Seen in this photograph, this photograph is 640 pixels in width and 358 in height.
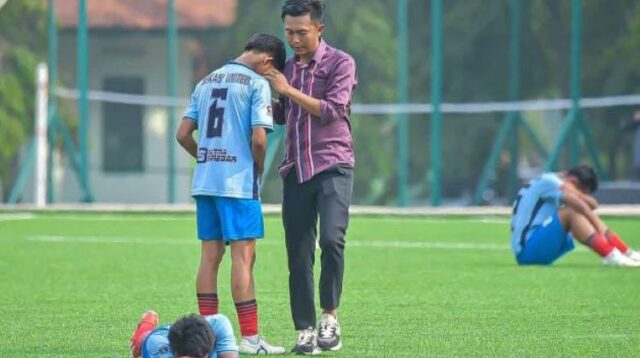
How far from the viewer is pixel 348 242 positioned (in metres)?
18.7

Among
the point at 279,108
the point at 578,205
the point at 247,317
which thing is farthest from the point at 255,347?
the point at 578,205

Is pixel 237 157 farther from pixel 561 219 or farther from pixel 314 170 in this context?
pixel 561 219

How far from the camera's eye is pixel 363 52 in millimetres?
30422

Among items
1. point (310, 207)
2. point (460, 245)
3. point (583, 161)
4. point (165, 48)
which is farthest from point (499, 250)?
point (165, 48)

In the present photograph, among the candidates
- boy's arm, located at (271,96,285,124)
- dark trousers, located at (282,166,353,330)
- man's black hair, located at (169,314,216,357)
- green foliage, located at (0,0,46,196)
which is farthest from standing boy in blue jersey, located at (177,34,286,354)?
green foliage, located at (0,0,46,196)

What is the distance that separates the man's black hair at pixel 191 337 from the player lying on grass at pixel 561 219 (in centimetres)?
756

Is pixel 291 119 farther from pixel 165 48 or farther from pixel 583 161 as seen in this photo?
A: pixel 165 48

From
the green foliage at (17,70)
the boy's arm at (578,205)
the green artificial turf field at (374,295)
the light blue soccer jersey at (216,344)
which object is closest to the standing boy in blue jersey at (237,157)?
the green artificial turf field at (374,295)

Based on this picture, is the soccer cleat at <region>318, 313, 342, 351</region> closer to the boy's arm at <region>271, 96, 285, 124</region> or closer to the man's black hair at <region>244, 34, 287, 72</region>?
the boy's arm at <region>271, 96, 285, 124</region>

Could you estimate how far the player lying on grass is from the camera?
14.6m

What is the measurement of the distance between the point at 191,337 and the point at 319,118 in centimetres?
198

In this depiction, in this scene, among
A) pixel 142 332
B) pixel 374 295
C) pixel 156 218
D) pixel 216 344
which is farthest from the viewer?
pixel 156 218

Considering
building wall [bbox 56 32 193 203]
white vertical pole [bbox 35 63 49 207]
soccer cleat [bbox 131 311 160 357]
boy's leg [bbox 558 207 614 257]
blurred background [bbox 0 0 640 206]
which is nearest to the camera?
soccer cleat [bbox 131 311 160 357]

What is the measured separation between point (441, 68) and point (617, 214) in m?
5.98
